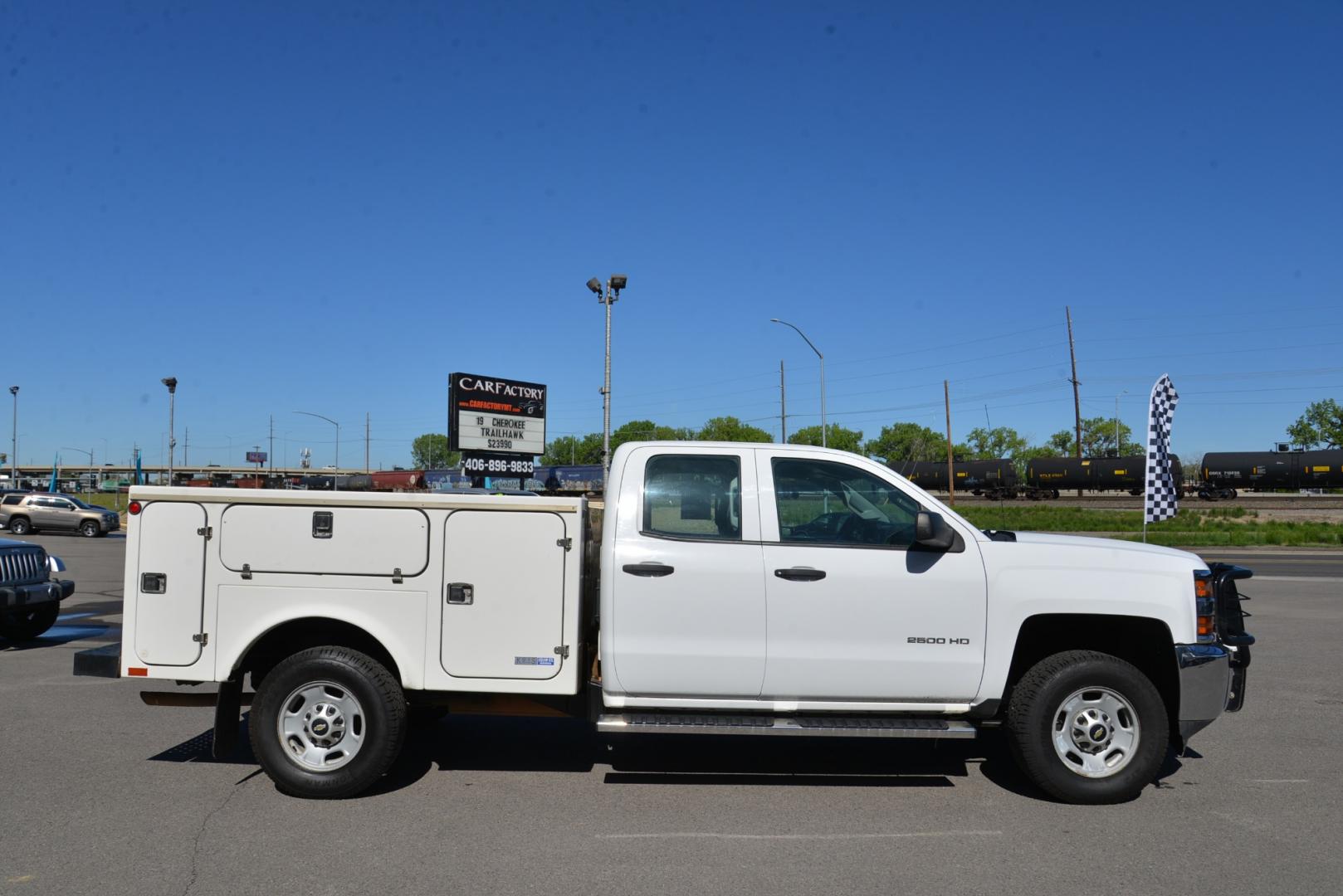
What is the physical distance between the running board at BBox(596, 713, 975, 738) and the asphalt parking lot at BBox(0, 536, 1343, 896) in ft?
1.50

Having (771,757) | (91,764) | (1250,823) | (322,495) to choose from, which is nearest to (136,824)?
(91,764)

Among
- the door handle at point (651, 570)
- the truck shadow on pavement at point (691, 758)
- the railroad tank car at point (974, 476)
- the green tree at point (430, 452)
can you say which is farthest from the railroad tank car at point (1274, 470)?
the green tree at point (430, 452)

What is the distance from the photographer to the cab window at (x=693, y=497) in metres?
5.71

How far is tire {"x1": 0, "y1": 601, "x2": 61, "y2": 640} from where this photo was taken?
434 inches

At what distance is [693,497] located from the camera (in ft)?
19.0

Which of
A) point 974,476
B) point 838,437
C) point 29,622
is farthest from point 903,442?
point 29,622

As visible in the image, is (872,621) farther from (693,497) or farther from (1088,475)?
(1088,475)

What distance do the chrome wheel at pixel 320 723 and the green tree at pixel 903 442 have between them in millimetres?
128754

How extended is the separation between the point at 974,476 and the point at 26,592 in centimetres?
6254

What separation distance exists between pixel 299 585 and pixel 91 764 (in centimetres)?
208

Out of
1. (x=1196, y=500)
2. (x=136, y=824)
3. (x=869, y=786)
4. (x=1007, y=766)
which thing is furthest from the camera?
(x=1196, y=500)

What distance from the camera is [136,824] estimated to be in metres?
5.18

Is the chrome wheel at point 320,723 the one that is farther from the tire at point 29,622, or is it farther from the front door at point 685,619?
the tire at point 29,622

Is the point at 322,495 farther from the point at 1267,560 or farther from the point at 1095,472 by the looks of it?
the point at 1095,472
